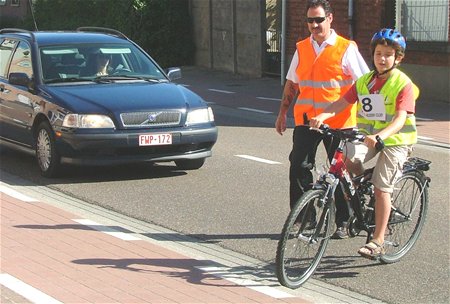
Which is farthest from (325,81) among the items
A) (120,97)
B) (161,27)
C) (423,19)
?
(161,27)

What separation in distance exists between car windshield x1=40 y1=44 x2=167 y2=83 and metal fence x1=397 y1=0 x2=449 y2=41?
29.5 feet

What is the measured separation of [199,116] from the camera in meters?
10.6

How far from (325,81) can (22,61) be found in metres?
5.35

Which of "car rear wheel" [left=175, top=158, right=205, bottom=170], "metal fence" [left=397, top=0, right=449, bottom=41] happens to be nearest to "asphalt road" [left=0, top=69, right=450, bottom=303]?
"car rear wheel" [left=175, top=158, right=205, bottom=170]

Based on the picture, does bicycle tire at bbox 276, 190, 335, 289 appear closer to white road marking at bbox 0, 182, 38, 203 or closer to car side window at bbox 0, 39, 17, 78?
white road marking at bbox 0, 182, 38, 203

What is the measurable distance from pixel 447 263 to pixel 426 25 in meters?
12.7

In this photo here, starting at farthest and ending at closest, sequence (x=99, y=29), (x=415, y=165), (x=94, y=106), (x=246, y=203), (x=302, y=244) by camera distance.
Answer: (x=99, y=29) → (x=94, y=106) → (x=246, y=203) → (x=415, y=165) → (x=302, y=244)

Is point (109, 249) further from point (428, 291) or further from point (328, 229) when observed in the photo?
point (428, 291)

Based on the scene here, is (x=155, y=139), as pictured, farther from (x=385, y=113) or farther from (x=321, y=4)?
(x=385, y=113)

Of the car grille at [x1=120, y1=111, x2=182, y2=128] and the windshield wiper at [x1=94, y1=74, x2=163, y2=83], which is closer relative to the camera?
the car grille at [x1=120, y1=111, x2=182, y2=128]

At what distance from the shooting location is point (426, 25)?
1917 cm

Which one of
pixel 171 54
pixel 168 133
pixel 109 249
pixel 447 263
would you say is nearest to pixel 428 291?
pixel 447 263

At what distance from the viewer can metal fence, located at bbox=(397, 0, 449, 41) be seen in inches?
738

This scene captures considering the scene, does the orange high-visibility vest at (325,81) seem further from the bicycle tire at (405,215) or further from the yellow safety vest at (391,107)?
the bicycle tire at (405,215)
